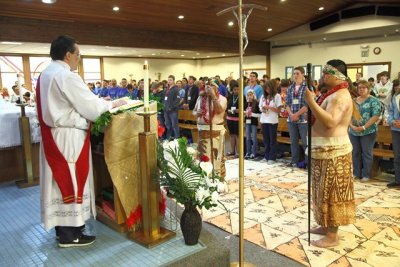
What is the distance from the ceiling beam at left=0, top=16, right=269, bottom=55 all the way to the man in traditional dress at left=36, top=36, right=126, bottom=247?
20.8 feet

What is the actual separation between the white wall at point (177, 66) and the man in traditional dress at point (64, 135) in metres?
13.7

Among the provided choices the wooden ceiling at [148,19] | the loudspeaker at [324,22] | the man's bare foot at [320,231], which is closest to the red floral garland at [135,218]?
the man's bare foot at [320,231]

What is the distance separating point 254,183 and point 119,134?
2.83 metres

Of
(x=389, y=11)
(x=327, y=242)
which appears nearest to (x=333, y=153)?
(x=327, y=242)

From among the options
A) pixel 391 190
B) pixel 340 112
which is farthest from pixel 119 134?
pixel 391 190

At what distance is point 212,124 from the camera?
13.5 ft

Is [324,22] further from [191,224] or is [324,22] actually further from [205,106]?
[191,224]

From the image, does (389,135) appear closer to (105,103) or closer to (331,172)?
(331,172)

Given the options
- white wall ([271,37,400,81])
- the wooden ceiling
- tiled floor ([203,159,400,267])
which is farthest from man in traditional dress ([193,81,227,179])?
white wall ([271,37,400,81])

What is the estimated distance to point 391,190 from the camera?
4258 mm

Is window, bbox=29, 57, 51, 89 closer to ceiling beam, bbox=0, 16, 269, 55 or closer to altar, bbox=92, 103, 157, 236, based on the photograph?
ceiling beam, bbox=0, 16, 269, 55

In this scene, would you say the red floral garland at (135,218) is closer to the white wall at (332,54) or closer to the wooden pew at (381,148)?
the wooden pew at (381,148)

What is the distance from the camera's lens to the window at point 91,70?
15664mm

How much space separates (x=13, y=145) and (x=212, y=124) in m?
2.16
